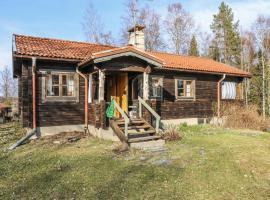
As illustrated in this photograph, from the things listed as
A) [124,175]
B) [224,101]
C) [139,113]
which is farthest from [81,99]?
[224,101]

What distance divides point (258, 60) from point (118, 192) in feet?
109

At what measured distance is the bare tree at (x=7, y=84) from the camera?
47.6 meters

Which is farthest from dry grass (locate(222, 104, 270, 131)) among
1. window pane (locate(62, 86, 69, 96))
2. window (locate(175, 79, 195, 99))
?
window pane (locate(62, 86, 69, 96))

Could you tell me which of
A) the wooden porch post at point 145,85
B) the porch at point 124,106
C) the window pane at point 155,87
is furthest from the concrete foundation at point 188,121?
the wooden porch post at point 145,85

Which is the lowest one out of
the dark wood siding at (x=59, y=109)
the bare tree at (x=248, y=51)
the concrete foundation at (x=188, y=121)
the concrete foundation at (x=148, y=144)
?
the concrete foundation at (x=148, y=144)

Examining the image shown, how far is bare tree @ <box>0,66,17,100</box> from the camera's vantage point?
47625 mm

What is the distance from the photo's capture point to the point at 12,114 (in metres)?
23.4

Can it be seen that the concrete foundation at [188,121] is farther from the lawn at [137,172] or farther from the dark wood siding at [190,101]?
the lawn at [137,172]

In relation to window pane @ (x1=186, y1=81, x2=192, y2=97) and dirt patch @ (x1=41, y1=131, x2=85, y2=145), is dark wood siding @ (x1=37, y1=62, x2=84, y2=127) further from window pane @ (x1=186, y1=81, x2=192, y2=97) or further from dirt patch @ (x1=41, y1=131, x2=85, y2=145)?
window pane @ (x1=186, y1=81, x2=192, y2=97)

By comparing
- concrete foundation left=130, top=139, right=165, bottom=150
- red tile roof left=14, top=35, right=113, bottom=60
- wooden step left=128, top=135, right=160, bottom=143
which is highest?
red tile roof left=14, top=35, right=113, bottom=60

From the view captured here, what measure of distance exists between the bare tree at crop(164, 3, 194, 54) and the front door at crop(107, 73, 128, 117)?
2334 centimetres

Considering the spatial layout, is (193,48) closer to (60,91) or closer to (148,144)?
(60,91)

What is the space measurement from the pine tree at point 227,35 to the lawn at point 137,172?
93.3 ft

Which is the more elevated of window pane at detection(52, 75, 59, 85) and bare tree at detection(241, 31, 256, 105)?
bare tree at detection(241, 31, 256, 105)
